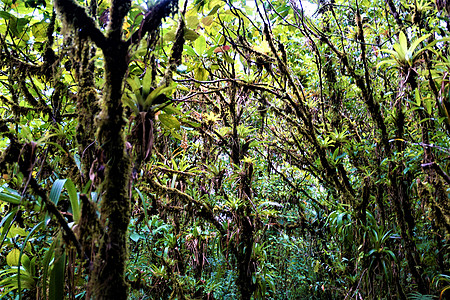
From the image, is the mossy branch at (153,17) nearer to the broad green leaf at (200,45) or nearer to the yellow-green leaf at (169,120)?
the yellow-green leaf at (169,120)

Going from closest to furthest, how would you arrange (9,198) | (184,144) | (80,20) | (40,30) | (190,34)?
(80,20) → (9,198) → (190,34) → (40,30) → (184,144)

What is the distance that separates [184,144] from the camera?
8.25 feet

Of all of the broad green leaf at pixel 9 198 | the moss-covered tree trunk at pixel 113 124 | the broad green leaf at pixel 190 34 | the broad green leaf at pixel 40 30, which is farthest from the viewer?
the broad green leaf at pixel 40 30

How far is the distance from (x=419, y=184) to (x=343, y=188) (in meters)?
0.47

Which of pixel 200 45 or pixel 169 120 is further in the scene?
pixel 200 45

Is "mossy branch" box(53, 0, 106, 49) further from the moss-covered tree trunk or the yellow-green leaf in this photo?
the yellow-green leaf

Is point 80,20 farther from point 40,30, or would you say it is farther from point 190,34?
point 40,30

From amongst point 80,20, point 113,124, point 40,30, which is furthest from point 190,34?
point 40,30

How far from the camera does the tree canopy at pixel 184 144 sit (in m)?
0.82

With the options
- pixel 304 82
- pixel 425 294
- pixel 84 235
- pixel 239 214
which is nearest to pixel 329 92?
pixel 304 82

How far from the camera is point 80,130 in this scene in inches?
48.3

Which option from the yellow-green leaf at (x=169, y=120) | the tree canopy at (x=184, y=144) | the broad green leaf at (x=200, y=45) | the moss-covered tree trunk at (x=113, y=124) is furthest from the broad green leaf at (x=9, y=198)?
the broad green leaf at (x=200, y=45)

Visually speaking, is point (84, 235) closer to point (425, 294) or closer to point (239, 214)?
point (239, 214)

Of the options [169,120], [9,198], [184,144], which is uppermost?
[184,144]
